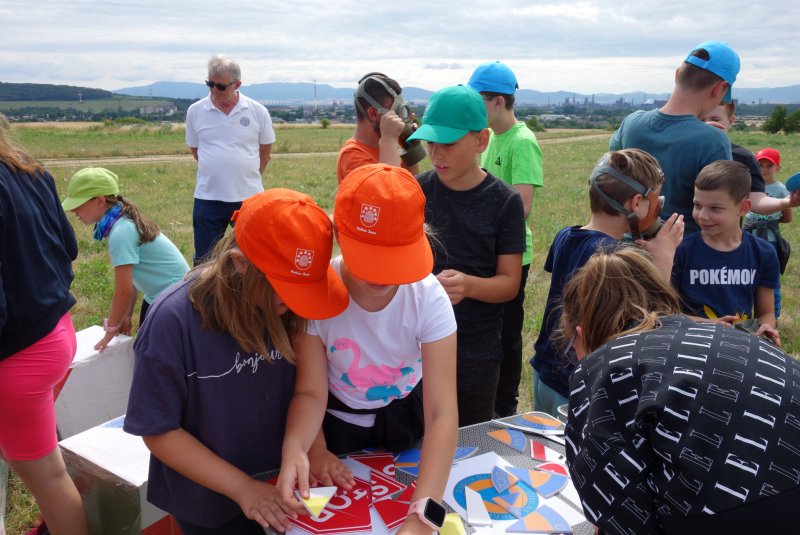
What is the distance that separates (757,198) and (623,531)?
239 centimetres

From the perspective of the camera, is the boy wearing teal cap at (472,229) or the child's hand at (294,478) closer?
the child's hand at (294,478)

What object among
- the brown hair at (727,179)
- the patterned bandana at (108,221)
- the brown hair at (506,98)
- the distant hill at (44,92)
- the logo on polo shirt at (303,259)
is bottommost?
the patterned bandana at (108,221)

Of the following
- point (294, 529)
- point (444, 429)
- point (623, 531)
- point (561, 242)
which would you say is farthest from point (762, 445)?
point (561, 242)

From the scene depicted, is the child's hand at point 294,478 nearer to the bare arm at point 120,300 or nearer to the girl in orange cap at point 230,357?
the girl in orange cap at point 230,357

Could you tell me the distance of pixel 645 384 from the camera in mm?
1051

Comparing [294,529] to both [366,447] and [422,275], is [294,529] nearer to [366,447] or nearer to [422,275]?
[366,447]

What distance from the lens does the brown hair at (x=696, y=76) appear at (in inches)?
96.3

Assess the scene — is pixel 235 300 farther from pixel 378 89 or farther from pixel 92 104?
pixel 92 104

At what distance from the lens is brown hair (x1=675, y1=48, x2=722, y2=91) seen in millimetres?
2447

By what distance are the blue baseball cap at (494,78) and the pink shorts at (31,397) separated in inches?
98.4

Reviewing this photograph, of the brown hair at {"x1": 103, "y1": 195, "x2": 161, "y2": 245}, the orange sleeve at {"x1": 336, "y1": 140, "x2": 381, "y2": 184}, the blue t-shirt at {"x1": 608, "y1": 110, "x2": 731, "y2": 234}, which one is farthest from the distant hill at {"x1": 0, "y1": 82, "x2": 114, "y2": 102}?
the blue t-shirt at {"x1": 608, "y1": 110, "x2": 731, "y2": 234}

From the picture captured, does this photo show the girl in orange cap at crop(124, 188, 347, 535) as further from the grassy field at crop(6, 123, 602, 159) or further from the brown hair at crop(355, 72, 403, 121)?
the grassy field at crop(6, 123, 602, 159)

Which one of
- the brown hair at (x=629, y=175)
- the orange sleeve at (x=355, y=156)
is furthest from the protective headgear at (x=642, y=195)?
the orange sleeve at (x=355, y=156)

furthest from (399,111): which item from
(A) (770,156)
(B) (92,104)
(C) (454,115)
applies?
(B) (92,104)
